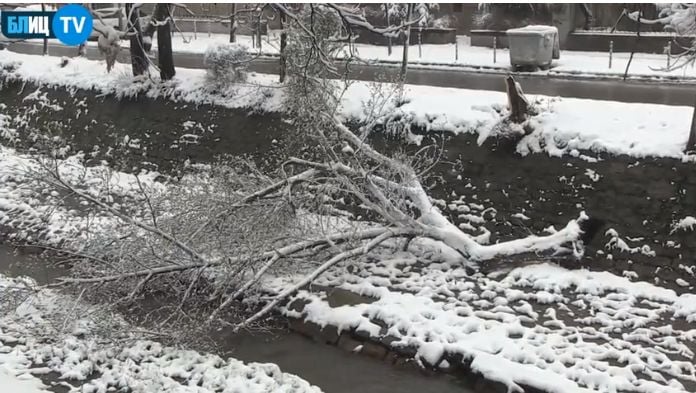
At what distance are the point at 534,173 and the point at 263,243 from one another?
14.6ft

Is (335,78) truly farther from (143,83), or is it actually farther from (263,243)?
(143,83)

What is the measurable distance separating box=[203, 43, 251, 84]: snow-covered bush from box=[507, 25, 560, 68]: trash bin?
7739 mm

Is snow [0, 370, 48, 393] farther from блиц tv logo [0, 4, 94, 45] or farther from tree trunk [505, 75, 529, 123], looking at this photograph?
tree trunk [505, 75, 529, 123]

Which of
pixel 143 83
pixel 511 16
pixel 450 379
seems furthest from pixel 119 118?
pixel 511 16

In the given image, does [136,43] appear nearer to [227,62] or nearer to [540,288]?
[227,62]

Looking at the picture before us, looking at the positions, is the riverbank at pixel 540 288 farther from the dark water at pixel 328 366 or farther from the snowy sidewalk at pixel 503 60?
the snowy sidewalk at pixel 503 60

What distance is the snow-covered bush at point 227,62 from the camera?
14664 mm

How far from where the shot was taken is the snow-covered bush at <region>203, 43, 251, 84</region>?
1466cm

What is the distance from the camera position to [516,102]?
10.8 m

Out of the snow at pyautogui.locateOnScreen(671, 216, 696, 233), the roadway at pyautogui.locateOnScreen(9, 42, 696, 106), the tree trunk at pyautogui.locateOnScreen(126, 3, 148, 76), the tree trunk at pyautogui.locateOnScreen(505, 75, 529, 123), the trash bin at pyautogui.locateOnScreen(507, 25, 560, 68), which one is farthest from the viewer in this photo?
the trash bin at pyautogui.locateOnScreen(507, 25, 560, 68)

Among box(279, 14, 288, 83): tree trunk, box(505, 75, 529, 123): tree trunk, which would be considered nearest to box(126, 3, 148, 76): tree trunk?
box(279, 14, 288, 83): tree trunk

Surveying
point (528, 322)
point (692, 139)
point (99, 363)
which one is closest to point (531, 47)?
point (692, 139)

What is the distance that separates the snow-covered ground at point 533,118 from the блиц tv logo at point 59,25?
344cm

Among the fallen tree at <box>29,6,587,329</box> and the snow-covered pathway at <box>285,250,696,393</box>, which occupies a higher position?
the fallen tree at <box>29,6,587,329</box>
